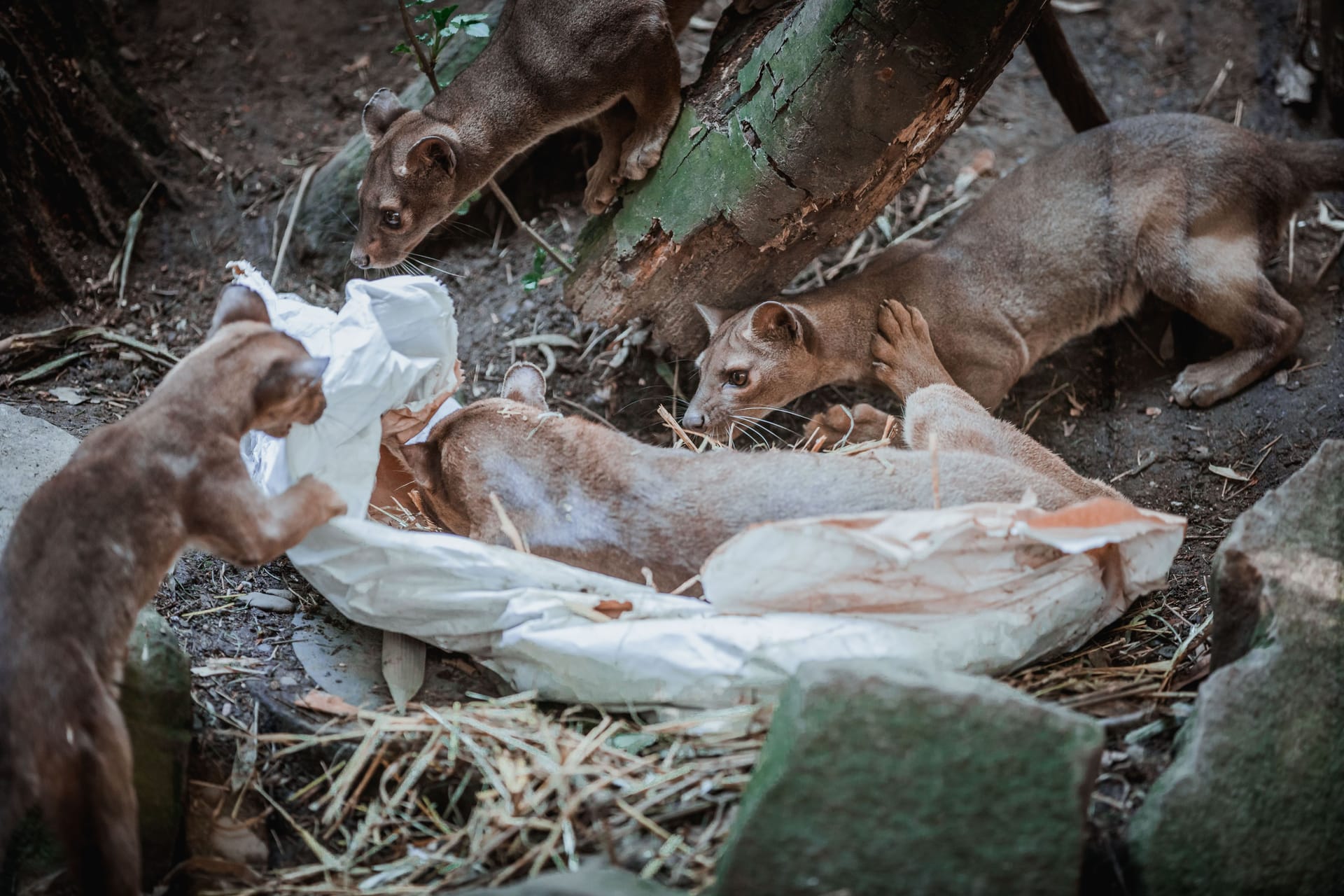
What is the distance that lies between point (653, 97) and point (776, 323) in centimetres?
123

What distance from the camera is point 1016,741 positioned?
2852 mm

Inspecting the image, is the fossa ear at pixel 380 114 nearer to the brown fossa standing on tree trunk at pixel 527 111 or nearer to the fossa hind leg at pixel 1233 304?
the brown fossa standing on tree trunk at pixel 527 111

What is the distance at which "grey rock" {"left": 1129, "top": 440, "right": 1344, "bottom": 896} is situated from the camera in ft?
9.61

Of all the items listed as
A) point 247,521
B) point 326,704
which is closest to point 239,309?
point 247,521

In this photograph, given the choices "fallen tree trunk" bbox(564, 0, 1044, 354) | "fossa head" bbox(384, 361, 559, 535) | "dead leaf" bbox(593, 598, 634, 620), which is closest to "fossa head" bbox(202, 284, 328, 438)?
"fossa head" bbox(384, 361, 559, 535)

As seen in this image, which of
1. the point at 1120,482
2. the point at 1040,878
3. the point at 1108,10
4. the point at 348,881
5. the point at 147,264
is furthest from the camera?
the point at 1108,10

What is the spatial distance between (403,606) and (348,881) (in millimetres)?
932

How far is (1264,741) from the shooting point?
3.08 metres

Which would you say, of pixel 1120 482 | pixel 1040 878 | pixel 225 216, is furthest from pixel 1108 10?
pixel 1040 878

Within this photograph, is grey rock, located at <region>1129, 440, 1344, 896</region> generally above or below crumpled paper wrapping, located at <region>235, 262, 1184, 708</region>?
below

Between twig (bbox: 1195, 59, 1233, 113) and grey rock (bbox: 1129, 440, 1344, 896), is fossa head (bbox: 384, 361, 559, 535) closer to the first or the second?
grey rock (bbox: 1129, 440, 1344, 896)

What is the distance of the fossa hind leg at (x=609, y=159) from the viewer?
17.5 ft

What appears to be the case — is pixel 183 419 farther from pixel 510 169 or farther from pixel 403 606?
pixel 510 169

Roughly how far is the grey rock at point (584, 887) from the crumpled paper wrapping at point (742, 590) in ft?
2.42
